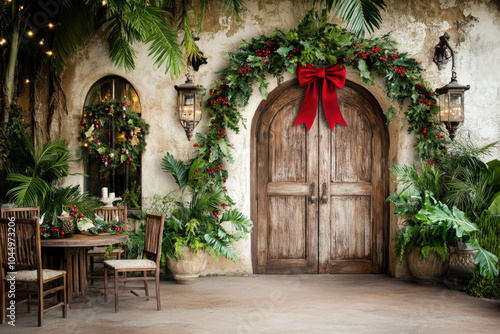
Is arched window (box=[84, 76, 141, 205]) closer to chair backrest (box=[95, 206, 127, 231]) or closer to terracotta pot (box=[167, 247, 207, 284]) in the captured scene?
chair backrest (box=[95, 206, 127, 231])

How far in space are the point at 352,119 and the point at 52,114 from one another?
4.30m

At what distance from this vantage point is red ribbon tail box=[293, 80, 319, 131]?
6.42 meters

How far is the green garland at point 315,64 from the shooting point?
19.8ft

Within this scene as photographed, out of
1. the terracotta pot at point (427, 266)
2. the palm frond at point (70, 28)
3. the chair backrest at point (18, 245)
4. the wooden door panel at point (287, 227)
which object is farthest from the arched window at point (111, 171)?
the terracotta pot at point (427, 266)

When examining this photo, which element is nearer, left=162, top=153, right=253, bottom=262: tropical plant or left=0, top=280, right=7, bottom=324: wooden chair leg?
left=0, top=280, right=7, bottom=324: wooden chair leg

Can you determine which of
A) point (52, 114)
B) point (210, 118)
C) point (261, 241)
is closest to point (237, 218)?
point (261, 241)

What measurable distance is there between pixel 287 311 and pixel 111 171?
11.2 ft

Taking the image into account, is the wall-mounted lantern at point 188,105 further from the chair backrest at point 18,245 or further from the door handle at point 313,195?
the chair backrest at point 18,245

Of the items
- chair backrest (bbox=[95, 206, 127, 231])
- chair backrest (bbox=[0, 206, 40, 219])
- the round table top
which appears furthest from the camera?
chair backrest (bbox=[95, 206, 127, 231])

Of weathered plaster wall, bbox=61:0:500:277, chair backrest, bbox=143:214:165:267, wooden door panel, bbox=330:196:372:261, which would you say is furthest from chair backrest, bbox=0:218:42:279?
wooden door panel, bbox=330:196:372:261

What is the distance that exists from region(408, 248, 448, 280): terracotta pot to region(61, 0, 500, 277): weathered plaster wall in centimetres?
39

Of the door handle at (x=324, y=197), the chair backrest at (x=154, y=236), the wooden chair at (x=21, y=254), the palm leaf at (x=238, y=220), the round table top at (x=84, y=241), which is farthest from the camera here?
the door handle at (x=324, y=197)

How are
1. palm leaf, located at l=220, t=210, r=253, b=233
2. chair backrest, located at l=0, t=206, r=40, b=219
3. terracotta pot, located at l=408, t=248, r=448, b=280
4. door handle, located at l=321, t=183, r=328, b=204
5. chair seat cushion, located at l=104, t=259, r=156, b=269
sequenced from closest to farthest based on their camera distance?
chair seat cushion, located at l=104, t=259, r=156, b=269 < chair backrest, located at l=0, t=206, r=40, b=219 < terracotta pot, located at l=408, t=248, r=448, b=280 < palm leaf, located at l=220, t=210, r=253, b=233 < door handle, located at l=321, t=183, r=328, b=204

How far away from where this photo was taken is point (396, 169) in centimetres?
597
